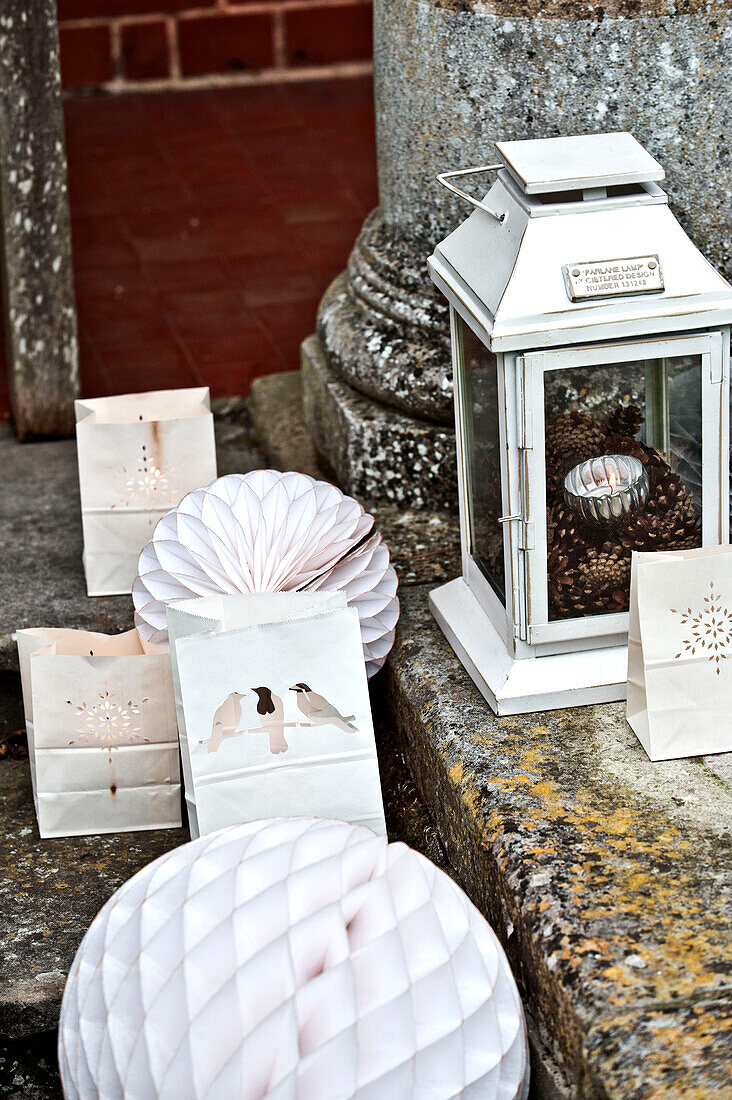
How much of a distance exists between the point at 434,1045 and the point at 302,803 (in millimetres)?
439

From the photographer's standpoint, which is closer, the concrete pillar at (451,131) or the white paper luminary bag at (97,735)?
the white paper luminary bag at (97,735)

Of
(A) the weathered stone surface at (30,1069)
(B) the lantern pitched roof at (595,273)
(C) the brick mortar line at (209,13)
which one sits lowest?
(A) the weathered stone surface at (30,1069)

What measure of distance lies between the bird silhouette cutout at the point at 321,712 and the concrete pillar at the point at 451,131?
0.62 meters

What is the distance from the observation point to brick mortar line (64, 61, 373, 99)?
6.04 metres

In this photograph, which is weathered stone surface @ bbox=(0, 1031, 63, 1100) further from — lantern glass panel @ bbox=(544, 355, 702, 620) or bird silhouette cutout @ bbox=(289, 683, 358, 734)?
lantern glass panel @ bbox=(544, 355, 702, 620)

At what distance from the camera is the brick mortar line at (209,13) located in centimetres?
586

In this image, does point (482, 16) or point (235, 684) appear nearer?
point (235, 684)

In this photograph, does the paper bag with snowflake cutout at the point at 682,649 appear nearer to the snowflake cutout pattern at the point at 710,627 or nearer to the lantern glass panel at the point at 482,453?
the snowflake cutout pattern at the point at 710,627

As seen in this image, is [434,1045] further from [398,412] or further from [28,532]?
[28,532]

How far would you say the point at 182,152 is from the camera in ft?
17.5

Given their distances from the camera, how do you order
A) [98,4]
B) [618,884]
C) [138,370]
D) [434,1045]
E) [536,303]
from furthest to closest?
[98,4] → [138,370] → [536,303] → [618,884] → [434,1045]

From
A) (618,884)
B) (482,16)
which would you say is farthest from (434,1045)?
(482,16)

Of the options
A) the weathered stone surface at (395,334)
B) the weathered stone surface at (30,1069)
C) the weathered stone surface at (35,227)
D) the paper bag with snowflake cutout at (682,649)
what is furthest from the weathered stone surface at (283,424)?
the weathered stone surface at (30,1069)

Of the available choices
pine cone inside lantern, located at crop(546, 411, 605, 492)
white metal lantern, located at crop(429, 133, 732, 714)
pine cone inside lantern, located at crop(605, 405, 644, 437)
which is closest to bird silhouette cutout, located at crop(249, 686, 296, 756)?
white metal lantern, located at crop(429, 133, 732, 714)
